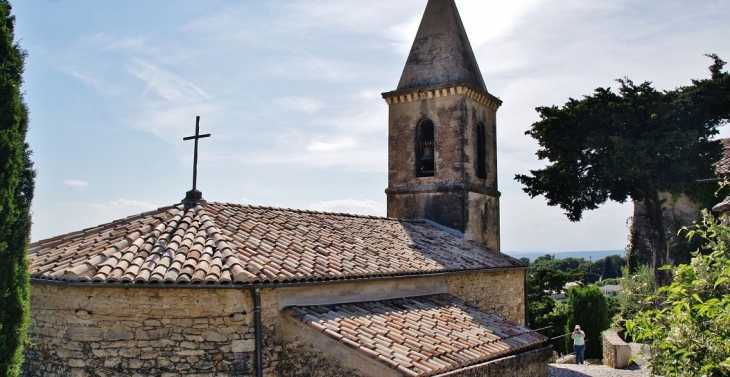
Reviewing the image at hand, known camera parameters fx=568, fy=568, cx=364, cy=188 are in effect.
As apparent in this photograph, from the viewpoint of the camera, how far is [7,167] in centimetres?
638

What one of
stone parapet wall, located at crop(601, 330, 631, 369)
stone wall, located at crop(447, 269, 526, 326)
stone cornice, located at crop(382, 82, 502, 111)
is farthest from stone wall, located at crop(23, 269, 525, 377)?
stone parapet wall, located at crop(601, 330, 631, 369)

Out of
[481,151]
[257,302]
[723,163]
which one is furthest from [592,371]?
[257,302]

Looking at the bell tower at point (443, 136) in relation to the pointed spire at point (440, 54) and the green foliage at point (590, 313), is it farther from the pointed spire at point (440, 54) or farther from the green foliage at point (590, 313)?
the green foliage at point (590, 313)

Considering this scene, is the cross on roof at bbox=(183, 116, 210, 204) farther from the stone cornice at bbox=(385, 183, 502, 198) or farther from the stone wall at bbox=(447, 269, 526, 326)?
the stone cornice at bbox=(385, 183, 502, 198)

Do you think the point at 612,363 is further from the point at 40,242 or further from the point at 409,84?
the point at 40,242

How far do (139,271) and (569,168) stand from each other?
1662 centimetres

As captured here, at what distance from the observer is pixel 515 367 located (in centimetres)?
968

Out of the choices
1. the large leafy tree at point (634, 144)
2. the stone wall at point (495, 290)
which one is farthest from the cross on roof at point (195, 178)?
the large leafy tree at point (634, 144)

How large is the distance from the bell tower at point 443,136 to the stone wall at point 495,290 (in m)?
1.97

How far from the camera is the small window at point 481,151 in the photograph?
18.3 metres

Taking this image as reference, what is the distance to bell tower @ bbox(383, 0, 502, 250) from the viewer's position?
55.5 feet

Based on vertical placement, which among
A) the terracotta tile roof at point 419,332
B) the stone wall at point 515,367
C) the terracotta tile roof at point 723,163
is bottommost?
the stone wall at point 515,367

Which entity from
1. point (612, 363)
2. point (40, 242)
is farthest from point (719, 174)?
point (40, 242)

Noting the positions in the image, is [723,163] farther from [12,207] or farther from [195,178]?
[12,207]
